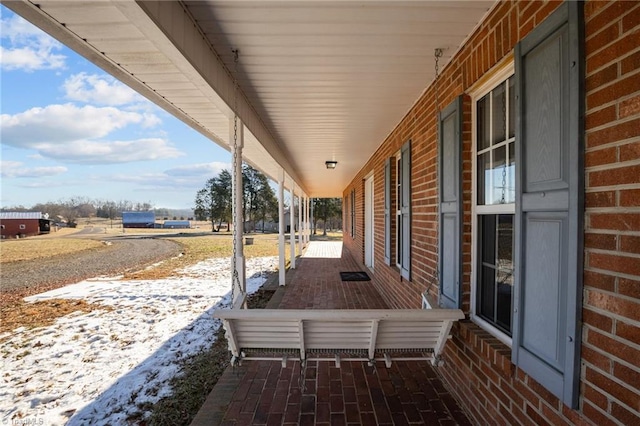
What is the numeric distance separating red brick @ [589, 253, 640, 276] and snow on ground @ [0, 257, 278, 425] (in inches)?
128

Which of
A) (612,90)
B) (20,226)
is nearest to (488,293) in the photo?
(612,90)

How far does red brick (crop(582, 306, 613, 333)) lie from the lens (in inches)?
46.0

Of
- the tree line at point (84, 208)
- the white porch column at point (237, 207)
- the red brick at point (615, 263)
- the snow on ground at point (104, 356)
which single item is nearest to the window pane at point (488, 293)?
the red brick at point (615, 263)

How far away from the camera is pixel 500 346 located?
196cm

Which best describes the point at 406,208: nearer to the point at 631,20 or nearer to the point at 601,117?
the point at 601,117

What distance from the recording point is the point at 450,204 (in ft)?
8.55

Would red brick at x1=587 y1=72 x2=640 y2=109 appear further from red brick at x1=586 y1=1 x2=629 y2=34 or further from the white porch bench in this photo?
the white porch bench

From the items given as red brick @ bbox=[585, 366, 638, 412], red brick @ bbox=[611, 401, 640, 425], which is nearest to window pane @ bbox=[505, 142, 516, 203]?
red brick @ bbox=[585, 366, 638, 412]

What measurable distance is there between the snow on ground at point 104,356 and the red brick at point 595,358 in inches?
121

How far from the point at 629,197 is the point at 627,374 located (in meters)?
0.63

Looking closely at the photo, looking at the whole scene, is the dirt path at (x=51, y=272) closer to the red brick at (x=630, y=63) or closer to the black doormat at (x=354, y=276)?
the black doormat at (x=354, y=276)

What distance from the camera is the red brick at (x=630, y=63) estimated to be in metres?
1.08

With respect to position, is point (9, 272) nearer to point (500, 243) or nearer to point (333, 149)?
point (333, 149)

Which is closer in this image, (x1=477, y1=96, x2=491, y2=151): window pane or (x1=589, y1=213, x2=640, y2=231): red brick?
(x1=589, y1=213, x2=640, y2=231): red brick
